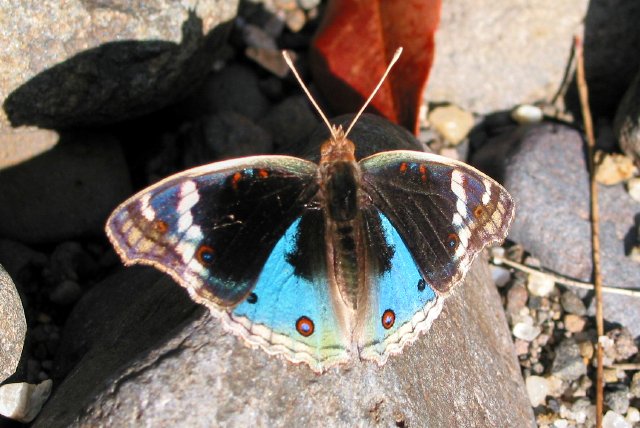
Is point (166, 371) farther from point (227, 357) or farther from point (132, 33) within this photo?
point (132, 33)

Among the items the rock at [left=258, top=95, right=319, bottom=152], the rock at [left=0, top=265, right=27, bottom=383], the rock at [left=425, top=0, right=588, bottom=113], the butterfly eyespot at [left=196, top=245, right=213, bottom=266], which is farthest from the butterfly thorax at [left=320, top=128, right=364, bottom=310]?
the rock at [left=425, top=0, right=588, bottom=113]

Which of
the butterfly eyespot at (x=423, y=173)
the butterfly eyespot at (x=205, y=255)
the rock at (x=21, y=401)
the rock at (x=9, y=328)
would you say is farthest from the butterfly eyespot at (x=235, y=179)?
the rock at (x=21, y=401)

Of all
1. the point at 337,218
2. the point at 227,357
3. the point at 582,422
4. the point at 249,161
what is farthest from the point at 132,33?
the point at 582,422

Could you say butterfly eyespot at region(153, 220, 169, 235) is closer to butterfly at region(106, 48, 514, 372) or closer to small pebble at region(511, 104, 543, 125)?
butterfly at region(106, 48, 514, 372)

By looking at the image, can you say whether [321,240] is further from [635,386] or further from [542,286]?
[635,386]

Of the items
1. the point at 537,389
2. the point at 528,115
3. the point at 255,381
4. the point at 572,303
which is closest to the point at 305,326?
the point at 255,381

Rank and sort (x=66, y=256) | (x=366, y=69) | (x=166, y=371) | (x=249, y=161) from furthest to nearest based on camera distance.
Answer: (x=366, y=69) → (x=66, y=256) → (x=249, y=161) → (x=166, y=371)
